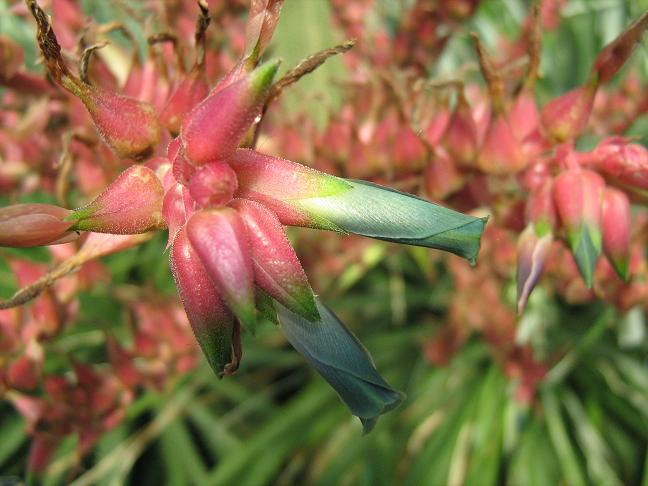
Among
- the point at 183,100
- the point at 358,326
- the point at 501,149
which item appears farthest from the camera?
the point at 358,326

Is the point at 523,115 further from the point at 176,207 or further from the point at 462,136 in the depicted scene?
the point at 176,207

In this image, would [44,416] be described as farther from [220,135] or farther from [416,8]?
[416,8]

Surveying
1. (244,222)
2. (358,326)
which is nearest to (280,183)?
(244,222)

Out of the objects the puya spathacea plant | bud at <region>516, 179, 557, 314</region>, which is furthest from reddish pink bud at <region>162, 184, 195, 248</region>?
bud at <region>516, 179, 557, 314</region>

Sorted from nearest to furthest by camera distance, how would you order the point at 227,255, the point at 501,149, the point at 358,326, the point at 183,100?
the point at 227,255, the point at 183,100, the point at 501,149, the point at 358,326

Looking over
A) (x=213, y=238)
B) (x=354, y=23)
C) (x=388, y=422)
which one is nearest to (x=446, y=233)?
(x=213, y=238)

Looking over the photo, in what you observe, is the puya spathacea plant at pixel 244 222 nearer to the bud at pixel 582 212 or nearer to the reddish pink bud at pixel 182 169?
the reddish pink bud at pixel 182 169
